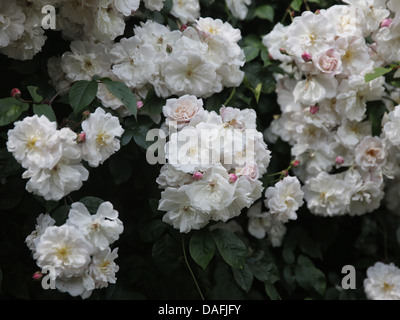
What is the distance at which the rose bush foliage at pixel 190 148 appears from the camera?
4.27 ft

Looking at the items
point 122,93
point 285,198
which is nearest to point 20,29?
point 122,93

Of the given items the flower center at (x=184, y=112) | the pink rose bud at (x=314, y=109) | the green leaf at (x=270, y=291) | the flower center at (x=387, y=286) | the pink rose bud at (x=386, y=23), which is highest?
the pink rose bud at (x=386, y=23)

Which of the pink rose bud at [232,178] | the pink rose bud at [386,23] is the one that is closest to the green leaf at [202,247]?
the pink rose bud at [232,178]

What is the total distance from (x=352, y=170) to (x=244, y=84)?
50 centimetres

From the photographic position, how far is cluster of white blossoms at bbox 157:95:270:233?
1.35m

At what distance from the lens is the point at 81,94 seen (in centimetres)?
139

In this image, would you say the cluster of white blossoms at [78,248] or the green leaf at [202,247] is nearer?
the cluster of white blossoms at [78,248]

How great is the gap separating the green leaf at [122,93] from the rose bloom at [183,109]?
0.11 meters

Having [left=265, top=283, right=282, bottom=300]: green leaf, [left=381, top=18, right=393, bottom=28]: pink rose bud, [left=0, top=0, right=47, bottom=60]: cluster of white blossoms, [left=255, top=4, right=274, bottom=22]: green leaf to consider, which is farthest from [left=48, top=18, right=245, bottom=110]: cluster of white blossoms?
[left=265, top=283, right=282, bottom=300]: green leaf

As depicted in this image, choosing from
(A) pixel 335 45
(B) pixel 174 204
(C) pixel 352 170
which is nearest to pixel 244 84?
(A) pixel 335 45

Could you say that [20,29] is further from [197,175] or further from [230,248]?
[230,248]

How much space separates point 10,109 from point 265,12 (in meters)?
1.13

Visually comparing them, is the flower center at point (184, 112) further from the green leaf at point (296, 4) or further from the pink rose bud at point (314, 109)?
the green leaf at point (296, 4)

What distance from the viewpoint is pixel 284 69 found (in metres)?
1.92
